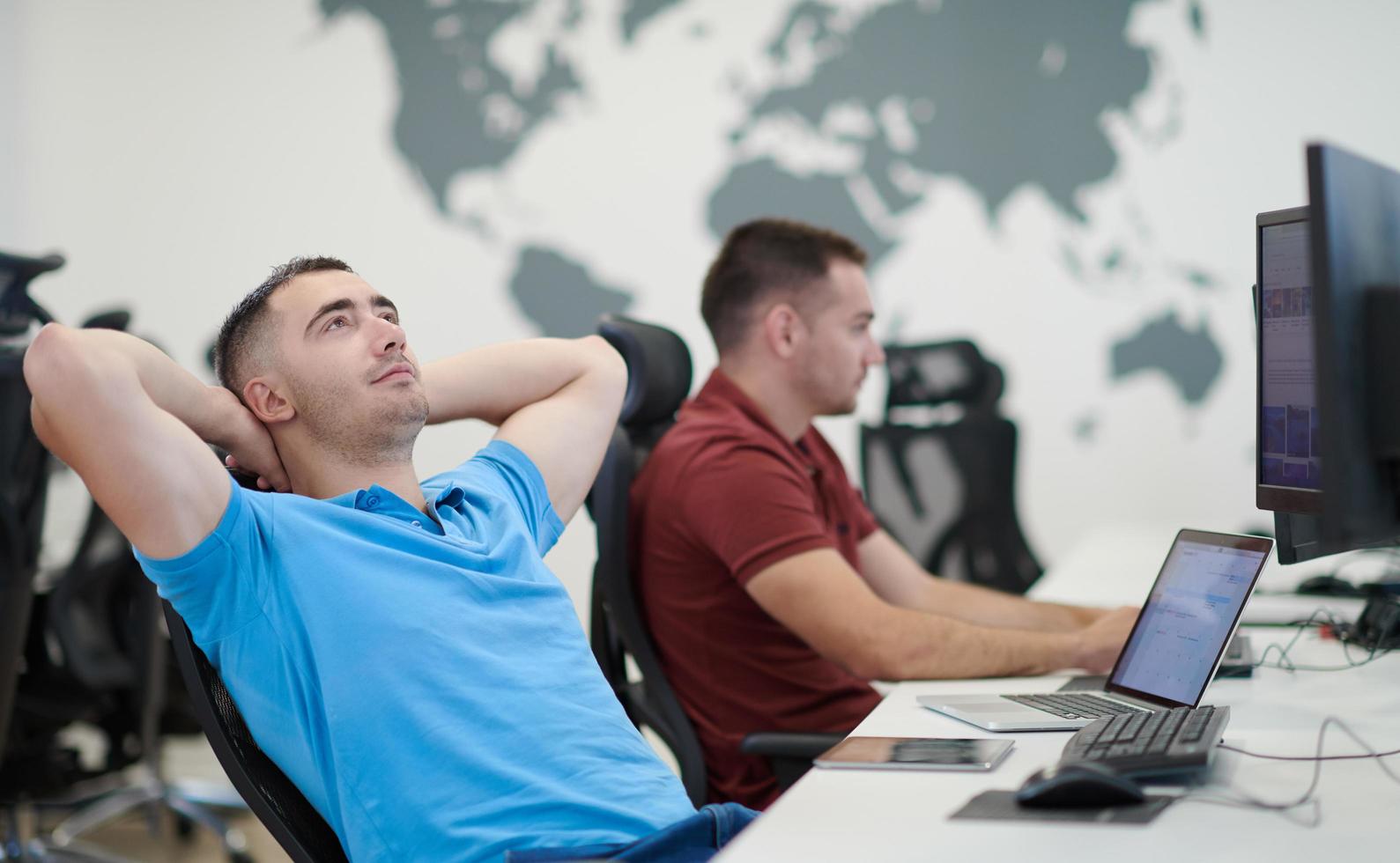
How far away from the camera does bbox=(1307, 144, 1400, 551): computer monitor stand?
3.41 feet

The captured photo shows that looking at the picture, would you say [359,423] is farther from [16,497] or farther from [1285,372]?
[16,497]

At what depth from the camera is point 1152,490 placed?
4.46 metres

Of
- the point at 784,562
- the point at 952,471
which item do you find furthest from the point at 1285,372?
the point at 952,471

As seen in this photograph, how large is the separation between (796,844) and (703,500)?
0.90 metres

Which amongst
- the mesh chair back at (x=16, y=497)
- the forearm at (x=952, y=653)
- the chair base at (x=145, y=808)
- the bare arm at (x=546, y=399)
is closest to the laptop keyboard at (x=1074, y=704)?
the forearm at (x=952, y=653)

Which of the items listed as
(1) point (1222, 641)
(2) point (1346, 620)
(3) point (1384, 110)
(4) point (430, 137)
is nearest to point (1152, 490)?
(3) point (1384, 110)

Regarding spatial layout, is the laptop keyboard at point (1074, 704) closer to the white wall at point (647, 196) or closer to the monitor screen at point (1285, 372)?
the monitor screen at point (1285, 372)

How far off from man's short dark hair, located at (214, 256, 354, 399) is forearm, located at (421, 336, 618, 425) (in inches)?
8.4

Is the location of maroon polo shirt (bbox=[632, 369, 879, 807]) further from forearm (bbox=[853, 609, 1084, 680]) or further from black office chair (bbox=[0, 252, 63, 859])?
black office chair (bbox=[0, 252, 63, 859])

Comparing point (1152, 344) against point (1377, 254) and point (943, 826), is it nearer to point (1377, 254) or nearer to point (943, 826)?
point (1377, 254)

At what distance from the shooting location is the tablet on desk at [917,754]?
1177 millimetres

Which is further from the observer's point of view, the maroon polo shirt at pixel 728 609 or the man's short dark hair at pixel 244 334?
the maroon polo shirt at pixel 728 609

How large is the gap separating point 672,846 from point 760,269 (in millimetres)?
1195

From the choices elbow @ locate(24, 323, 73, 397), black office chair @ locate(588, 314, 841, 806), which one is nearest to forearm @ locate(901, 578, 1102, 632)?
black office chair @ locate(588, 314, 841, 806)
